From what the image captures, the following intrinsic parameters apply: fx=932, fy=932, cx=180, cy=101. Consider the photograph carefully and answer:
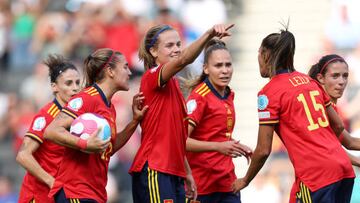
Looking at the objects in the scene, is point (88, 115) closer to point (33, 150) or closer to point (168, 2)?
point (33, 150)

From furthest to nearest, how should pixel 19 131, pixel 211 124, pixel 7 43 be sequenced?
pixel 7 43
pixel 19 131
pixel 211 124

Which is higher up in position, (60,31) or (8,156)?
(60,31)

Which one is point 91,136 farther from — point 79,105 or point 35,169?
point 35,169

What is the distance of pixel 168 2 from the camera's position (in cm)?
1472

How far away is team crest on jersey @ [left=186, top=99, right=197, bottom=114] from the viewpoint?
326 inches

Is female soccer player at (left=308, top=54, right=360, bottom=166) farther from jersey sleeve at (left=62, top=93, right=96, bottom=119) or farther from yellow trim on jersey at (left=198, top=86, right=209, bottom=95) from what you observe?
jersey sleeve at (left=62, top=93, right=96, bottom=119)

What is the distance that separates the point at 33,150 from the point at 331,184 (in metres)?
2.84

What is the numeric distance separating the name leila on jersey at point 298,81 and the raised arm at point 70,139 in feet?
4.80

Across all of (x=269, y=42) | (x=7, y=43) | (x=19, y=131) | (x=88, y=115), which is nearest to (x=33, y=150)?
(x=88, y=115)

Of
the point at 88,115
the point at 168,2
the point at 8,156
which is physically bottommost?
the point at 8,156

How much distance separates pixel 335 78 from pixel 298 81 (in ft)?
3.35

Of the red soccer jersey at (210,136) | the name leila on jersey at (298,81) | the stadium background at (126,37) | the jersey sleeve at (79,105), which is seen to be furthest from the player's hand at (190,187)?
the stadium background at (126,37)

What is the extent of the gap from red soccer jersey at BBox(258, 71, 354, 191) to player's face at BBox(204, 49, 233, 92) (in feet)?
4.56

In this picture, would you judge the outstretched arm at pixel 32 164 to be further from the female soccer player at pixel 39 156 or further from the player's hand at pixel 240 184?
the player's hand at pixel 240 184
